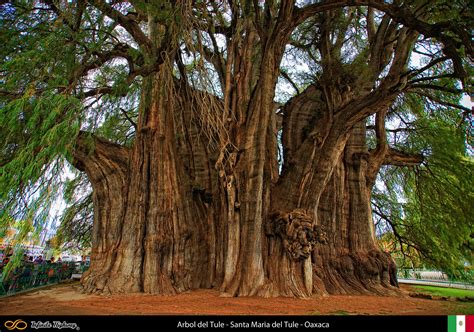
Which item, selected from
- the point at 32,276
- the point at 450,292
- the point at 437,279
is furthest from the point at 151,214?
the point at 437,279

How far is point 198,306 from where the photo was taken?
4.73 m

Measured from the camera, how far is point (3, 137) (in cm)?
398

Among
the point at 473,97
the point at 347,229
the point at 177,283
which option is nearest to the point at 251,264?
the point at 177,283

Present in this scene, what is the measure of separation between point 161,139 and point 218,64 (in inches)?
93.5

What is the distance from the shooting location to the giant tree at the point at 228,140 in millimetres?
4883

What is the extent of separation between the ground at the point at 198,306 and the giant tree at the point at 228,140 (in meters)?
0.50

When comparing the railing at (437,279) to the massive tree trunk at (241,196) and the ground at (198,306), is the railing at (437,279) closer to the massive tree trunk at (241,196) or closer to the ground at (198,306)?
the massive tree trunk at (241,196)

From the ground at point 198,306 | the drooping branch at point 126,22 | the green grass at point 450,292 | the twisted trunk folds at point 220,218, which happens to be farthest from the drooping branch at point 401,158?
the drooping branch at point 126,22

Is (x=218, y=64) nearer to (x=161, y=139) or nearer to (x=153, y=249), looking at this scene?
(x=161, y=139)

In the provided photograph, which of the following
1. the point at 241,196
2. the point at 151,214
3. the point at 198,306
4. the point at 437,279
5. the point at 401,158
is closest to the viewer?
the point at 198,306
